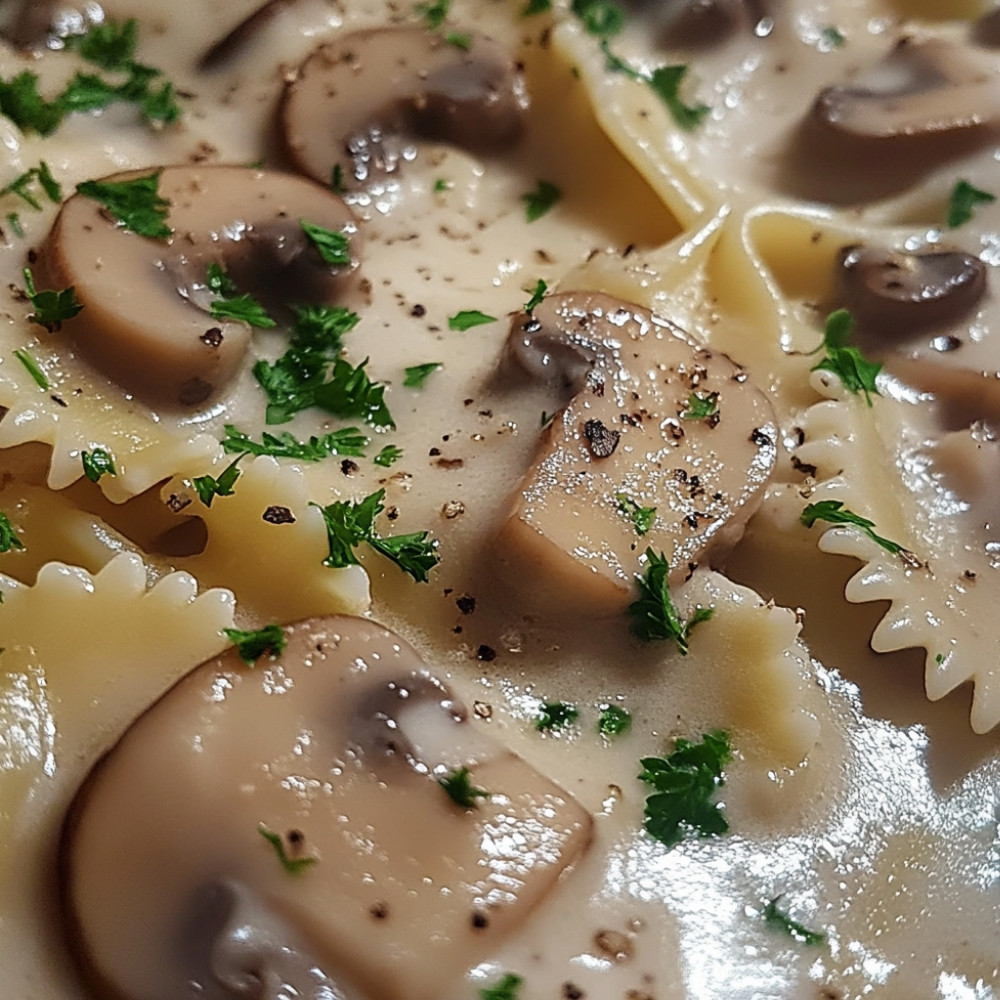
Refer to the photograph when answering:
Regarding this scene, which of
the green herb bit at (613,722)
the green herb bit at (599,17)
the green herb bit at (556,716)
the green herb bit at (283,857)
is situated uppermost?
the green herb bit at (599,17)

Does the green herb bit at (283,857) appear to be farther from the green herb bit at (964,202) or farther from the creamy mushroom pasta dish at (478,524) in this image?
the green herb bit at (964,202)

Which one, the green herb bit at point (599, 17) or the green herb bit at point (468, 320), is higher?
the green herb bit at point (599, 17)

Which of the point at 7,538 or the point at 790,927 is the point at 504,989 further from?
the point at 7,538

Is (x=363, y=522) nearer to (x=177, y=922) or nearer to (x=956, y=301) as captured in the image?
(x=177, y=922)

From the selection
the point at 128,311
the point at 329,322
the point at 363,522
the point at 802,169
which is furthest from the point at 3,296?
the point at 802,169

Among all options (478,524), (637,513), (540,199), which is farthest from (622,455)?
(540,199)

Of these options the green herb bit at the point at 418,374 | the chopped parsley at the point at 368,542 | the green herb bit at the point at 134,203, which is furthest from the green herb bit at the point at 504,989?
the green herb bit at the point at 134,203
